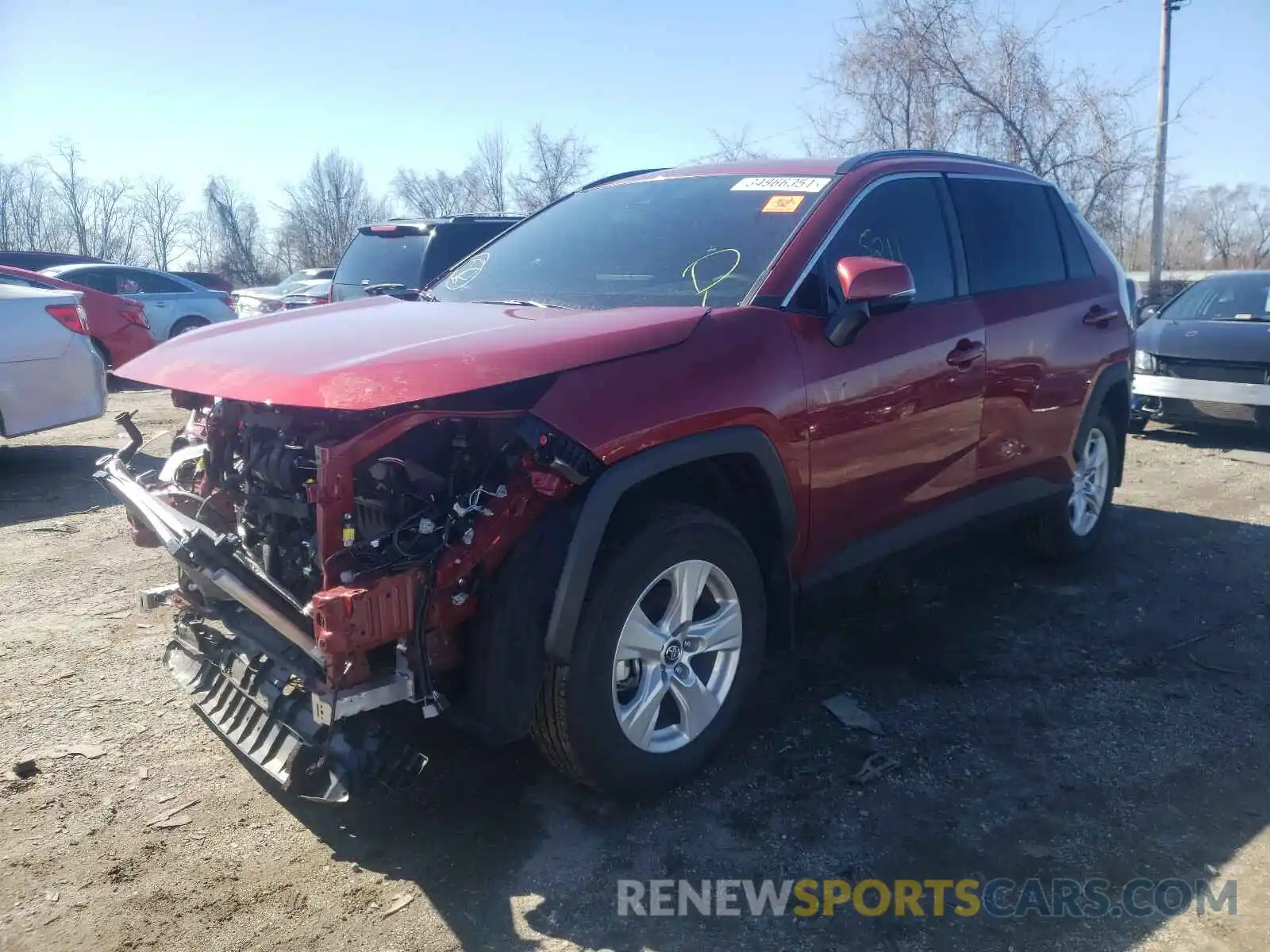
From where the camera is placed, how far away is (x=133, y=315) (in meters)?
11.6

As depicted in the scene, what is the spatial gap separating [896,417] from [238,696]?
7.98 ft

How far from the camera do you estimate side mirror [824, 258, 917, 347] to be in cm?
319

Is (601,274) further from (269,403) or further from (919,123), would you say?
(919,123)

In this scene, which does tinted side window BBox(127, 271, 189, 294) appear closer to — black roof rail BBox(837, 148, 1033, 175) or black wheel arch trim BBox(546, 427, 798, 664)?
black roof rail BBox(837, 148, 1033, 175)

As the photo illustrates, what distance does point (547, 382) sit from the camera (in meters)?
2.69

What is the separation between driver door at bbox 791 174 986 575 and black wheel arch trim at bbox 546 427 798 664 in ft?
1.52

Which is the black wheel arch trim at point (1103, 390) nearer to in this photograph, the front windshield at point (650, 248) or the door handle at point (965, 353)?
the door handle at point (965, 353)

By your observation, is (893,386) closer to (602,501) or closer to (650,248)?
(650,248)

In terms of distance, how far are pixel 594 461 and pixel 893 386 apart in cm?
143

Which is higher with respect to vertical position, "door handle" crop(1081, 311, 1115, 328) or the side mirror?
the side mirror

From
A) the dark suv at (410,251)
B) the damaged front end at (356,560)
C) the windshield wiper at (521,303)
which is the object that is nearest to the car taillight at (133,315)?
the dark suv at (410,251)

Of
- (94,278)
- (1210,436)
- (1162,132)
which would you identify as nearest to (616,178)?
(1210,436)

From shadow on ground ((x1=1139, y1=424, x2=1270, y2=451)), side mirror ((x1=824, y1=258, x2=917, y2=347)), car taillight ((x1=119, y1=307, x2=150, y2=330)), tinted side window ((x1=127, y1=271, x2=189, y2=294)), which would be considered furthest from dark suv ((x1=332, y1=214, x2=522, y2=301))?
tinted side window ((x1=127, y1=271, x2=189, y2=294))

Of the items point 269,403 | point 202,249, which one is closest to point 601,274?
point 269,403
